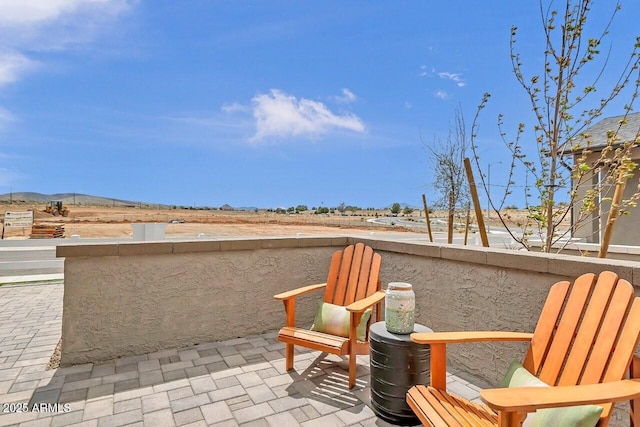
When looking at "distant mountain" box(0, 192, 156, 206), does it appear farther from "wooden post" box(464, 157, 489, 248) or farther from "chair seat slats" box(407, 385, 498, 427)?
"chair seat slats" box(407, 385, 498, 427)

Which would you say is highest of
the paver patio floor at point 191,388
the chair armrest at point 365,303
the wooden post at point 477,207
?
the wooden post at point 477,207

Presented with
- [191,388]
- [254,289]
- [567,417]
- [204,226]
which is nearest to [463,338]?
[567,417]

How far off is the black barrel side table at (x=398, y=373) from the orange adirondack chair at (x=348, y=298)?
0.36m

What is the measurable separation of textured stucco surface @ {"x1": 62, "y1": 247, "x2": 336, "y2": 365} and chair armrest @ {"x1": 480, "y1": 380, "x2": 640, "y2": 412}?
9.10ft

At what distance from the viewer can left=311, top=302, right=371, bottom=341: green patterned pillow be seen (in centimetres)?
279

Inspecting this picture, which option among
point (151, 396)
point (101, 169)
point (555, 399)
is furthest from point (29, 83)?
point (101, 169)

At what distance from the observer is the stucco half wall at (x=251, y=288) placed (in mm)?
2469

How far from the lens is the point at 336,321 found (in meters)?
2.86

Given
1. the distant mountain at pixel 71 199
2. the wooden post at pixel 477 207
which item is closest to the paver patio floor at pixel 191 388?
the wooden post at pixel 477 207

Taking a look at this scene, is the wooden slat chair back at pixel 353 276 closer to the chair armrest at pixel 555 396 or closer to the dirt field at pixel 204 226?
the chair armrest at pixel 555 396

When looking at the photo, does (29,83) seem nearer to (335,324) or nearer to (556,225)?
(335,324)

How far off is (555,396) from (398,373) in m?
1.05

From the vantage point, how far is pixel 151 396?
2.48 meters

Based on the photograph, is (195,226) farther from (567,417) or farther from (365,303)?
(567,417)
